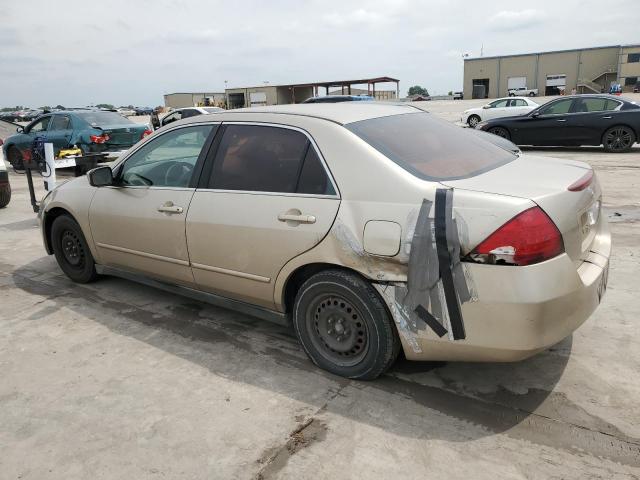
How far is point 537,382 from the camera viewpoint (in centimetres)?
298

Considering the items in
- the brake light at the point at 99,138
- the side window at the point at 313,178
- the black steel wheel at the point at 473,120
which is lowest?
the black steel wheel at the point at 473,120

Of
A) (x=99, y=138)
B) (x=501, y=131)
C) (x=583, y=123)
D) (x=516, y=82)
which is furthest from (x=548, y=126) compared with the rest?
(x=516, y=82)

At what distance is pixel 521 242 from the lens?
2352 millimetres

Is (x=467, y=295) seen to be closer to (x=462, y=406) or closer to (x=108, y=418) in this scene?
(x=462, y=406)

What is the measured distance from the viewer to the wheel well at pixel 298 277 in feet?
9.64

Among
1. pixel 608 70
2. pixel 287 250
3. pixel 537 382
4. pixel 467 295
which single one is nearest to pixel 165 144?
pixel 287 250

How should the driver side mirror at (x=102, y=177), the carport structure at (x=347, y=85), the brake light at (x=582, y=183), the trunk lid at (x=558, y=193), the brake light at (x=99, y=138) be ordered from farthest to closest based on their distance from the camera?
the carport structure at (x=347, y=85) < the brake light at (x=99, y=138) < the driver side mirror at (x=102, y=177) < the brake light at (x=582, y=183) < the trunk lid at (x=558, y=193)

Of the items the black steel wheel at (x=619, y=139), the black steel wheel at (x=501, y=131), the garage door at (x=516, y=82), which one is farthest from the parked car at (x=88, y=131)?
the garage door at (x=516, y=82)

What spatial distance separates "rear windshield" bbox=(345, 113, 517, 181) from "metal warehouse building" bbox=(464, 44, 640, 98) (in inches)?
2722

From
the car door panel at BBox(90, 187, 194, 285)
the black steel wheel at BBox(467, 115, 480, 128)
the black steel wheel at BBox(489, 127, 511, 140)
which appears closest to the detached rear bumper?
the car door panel at BBox(90, 187, 194, 285)

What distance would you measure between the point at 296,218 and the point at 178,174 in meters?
1.30

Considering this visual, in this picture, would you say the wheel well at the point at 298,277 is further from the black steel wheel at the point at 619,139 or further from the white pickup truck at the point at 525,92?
the white pickup truck at the point at 525,92

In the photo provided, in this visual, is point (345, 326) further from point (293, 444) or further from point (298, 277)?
point (293, 444)

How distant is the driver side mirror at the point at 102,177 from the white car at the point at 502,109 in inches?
732
